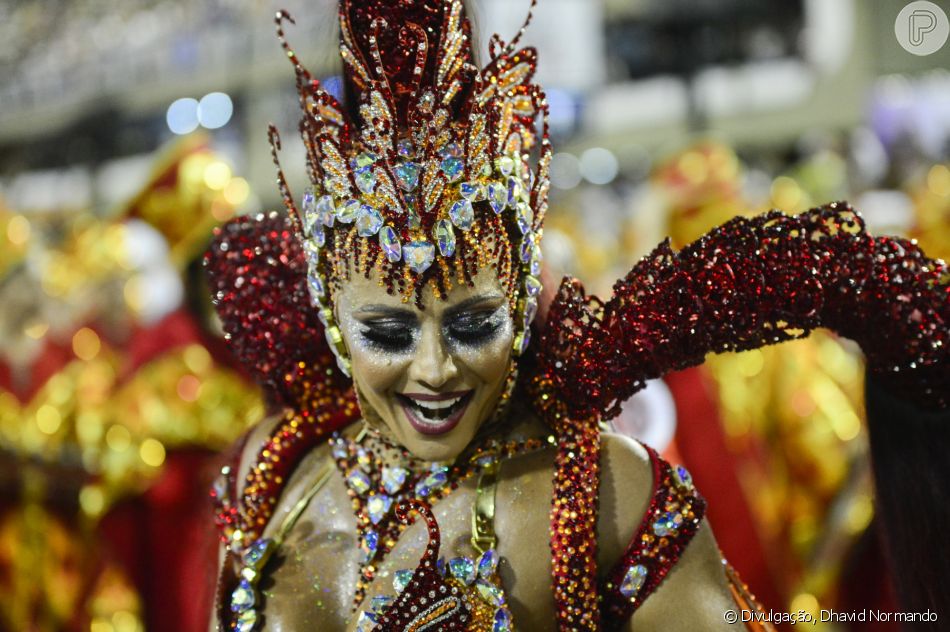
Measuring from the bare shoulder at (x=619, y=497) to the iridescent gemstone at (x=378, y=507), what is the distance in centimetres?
32

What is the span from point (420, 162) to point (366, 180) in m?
0.08

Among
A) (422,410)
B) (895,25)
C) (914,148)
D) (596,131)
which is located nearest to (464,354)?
(422,410)

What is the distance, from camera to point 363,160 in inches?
64.3

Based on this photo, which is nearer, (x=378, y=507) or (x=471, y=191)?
(x=471, y=191)

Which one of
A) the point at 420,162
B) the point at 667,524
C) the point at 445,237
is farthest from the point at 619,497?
the point at 420,162

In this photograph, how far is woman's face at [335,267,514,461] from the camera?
5.30 feet

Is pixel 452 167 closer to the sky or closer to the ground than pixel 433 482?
closer to the sky

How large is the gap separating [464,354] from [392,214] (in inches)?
8.3

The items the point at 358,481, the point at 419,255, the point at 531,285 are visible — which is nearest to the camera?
the point at 419,255

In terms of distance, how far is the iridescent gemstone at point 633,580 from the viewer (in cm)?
165

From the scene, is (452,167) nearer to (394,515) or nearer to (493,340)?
(493,340)

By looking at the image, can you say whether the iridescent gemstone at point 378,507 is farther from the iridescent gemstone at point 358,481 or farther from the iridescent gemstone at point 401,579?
the iridescent gemstone at point 401,579

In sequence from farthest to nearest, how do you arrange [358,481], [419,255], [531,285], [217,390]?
[217,390] → [358,481] → [531,285] → [419,255]

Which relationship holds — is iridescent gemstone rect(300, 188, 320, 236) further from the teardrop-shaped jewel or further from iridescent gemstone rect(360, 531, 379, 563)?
iridescent gemstone rect(360, 531, 379, 563)
